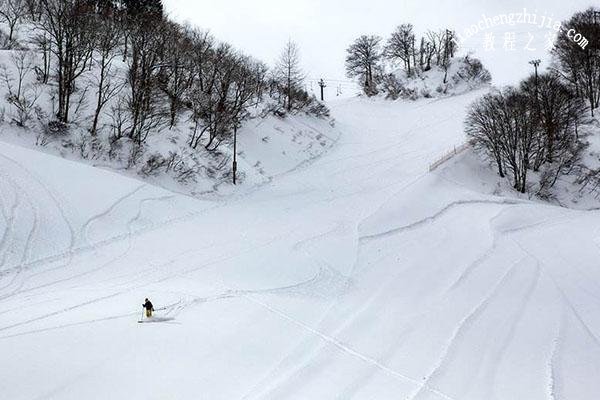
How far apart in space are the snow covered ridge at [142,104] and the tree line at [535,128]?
1631 centimetres

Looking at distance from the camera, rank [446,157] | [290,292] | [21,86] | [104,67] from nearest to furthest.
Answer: [290,292]
[21,86]
[104,67]
[446,157]

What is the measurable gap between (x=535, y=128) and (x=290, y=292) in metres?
31.1

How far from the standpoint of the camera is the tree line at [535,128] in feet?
133

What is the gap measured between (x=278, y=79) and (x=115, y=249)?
146ft

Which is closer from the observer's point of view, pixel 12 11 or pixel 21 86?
pixel 21 86

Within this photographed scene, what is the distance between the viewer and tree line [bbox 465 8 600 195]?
40.5 metres

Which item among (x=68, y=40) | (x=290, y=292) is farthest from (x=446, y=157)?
(x=68, y=40)

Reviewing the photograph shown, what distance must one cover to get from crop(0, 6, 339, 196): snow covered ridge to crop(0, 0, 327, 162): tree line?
0.12 m

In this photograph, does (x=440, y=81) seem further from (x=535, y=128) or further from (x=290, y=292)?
(x=290, y=292)

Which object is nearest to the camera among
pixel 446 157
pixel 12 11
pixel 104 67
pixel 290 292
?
pixel 290 292

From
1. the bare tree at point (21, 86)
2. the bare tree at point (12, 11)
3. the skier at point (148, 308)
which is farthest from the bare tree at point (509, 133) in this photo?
the bare tree at point (12, 11)

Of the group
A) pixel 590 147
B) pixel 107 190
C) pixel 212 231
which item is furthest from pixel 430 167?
pixel 107 190

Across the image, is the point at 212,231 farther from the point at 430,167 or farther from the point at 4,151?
the point at 430,167

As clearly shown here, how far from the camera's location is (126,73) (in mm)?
40500
